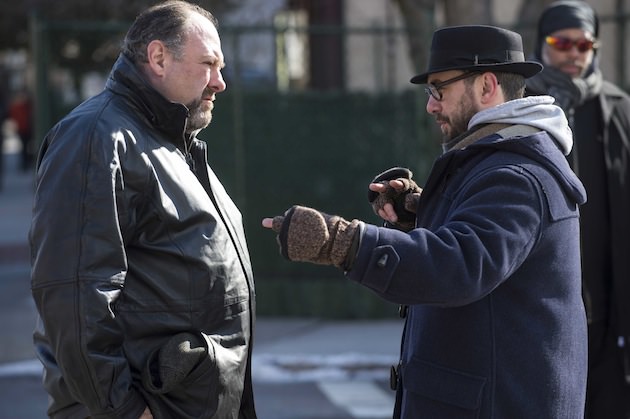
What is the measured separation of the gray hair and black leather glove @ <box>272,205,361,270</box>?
80 cm

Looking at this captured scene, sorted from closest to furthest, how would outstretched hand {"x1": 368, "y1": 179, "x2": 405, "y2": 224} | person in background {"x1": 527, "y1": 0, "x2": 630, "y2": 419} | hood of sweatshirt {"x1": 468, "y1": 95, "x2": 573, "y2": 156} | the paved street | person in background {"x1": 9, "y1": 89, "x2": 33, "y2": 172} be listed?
1. hood of sweatshirt {"x1": 468, "y1": 95, "x2": 573, "y2": 156}
2. outstretched hand {"x1": 368, "y1": 179, "x2": 405, "y2": 224}
3. person in background {"x1": 527, "y1": 0, "x2": 630, "y2": 419}
4. the paved street
5. person in background {"x1": 9, "y1": 89, "x2": 33, "y2": 172}

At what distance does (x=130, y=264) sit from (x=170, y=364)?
1.00 feet

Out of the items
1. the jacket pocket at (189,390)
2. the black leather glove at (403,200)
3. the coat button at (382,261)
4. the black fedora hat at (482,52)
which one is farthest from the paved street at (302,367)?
the coat button at (382,261)

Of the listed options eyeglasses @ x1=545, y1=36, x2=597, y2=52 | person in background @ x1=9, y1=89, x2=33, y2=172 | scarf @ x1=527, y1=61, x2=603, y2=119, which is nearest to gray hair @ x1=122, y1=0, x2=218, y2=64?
scarf @ x1=527, y1=61, x2=603, y2=119

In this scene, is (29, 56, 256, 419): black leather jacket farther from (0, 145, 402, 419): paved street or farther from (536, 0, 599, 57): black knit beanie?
(0, 145, 402, 419): paved street

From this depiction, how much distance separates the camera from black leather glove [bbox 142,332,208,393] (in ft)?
10.3

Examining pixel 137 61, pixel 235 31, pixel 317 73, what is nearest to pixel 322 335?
pixel 235 31

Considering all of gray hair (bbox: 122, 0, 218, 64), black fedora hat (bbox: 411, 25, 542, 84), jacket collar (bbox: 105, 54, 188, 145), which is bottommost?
jacket collar (bbox: 105, 54, 188, 145)

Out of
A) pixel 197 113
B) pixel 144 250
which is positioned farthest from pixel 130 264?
pixel 197 113

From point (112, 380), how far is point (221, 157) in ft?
21.3

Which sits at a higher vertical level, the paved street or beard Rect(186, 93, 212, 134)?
beard Rect(186, 93, 212, 134)

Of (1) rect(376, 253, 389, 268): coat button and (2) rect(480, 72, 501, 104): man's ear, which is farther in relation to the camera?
(2) rect(480, 72, 501, 104): man's ear

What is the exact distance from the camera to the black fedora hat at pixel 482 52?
10.4 ft

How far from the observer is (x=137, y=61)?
3342 mm
